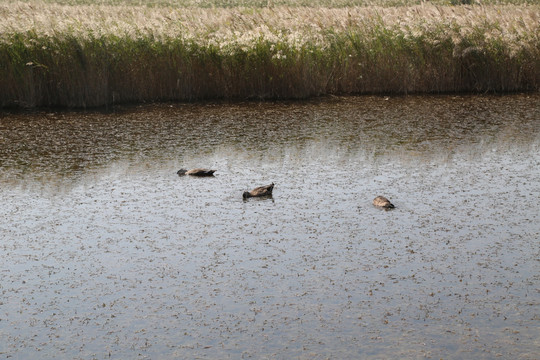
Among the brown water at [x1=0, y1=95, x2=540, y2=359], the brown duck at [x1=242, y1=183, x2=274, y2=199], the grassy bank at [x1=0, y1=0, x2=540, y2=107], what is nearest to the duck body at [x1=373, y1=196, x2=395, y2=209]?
the brown water at [x1=0, y1=95, x2=540, y2=359]

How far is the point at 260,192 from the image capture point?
6.10m

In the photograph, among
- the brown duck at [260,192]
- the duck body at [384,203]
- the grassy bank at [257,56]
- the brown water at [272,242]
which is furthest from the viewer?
the grassy bank at [257,56]

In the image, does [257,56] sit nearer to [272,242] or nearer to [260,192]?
[260,192]

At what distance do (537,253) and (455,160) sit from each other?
2625 mm

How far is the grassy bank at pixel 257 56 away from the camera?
34.0ft

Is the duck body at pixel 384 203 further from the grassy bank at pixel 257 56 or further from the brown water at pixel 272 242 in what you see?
the grassy bank at pixel 257 56

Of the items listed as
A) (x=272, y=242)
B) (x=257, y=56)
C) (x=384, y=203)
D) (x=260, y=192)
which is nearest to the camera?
(x=272, y=242)

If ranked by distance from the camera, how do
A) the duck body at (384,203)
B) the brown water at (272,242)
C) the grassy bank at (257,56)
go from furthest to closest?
the grassy bank at (257,56) → the duck body at (384,203) → the brown water at (272,242)

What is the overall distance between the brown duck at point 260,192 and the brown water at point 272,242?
12 cm

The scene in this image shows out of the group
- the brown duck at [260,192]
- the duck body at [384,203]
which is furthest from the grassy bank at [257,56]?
the duck body at [384,203]

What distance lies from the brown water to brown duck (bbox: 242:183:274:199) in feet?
0.39

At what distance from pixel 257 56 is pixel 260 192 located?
17.0ft

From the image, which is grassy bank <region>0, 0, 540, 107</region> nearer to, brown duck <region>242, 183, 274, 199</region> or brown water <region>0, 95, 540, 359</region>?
brown water <region>0, 95, 540, 359</region>

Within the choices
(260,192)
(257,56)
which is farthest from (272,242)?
(257,56)
